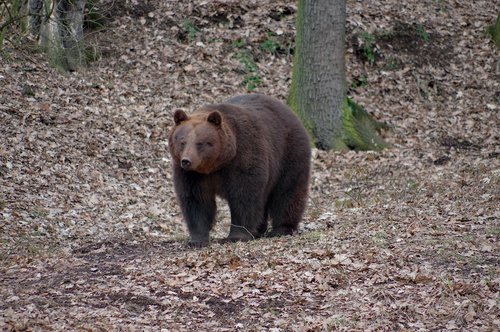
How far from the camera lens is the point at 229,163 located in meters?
9.59

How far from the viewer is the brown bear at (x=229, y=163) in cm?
937

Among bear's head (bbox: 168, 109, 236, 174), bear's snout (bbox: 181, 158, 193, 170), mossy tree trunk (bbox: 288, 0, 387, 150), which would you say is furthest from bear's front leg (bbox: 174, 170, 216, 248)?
mossy tree trunk (bbox: 288, 0, 387, 150)

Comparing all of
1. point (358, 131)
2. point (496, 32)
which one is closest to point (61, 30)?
point (358, 131)

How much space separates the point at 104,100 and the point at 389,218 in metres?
7.31

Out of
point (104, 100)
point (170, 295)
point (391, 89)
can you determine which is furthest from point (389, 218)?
point (391, 89)

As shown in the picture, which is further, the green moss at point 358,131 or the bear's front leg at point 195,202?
the green moss at point 358,131

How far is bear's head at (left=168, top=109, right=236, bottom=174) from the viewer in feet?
30.3

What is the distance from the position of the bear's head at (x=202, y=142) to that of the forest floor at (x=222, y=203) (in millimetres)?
1049

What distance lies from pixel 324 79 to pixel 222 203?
3.99m

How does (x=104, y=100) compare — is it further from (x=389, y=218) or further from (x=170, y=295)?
(x=170, y=295)

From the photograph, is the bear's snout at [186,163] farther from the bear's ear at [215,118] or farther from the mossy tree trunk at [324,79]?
the mossy tree trunk at [324,79]

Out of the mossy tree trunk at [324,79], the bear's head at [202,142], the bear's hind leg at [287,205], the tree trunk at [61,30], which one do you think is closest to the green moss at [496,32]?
the mossy tree trunk at [324,79]

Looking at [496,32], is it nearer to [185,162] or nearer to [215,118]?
[215,118]

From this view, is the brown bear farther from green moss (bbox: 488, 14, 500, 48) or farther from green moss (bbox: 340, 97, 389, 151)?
green moss (bbox: 488, 14, 500, 48)
